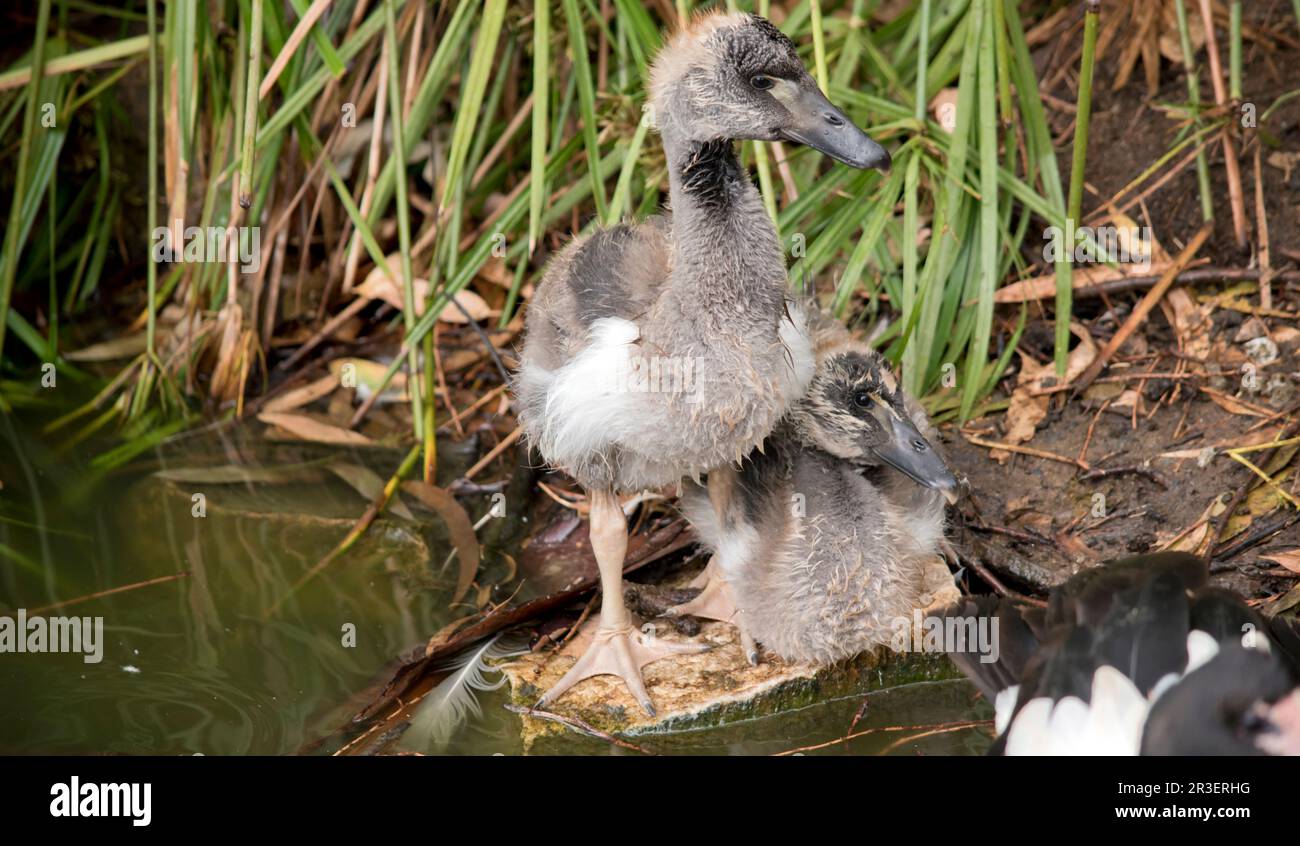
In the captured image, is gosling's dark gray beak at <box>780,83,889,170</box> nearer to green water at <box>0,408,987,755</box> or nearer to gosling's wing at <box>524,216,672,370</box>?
gosling's wing at <box>524,216,672,370</box>

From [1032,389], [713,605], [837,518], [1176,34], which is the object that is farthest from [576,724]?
[1176,34]

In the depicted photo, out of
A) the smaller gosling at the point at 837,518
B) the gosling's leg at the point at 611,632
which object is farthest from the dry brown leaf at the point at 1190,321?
the gosling's leg at the point at 611,632

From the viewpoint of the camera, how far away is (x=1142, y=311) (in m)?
3.69

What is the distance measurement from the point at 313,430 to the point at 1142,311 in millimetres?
2443

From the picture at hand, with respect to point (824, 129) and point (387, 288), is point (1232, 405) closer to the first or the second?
point (824, 129)

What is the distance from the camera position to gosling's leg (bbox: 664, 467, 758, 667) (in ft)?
10.3

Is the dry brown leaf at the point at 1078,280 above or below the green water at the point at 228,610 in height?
above

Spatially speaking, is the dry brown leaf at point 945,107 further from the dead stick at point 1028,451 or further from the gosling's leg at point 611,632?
the gosling's leg at point 611,632

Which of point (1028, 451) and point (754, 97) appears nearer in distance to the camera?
point (754, 97)

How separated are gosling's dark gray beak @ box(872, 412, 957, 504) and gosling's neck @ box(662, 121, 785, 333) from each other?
401mm

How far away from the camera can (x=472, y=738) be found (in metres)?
2.93

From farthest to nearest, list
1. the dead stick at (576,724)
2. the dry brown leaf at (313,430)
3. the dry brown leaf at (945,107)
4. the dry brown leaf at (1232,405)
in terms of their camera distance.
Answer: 1. the dry brown leaf at (313,430)
2. the dry brown leaf at (945,107)
3. the dry brown leaf at (1232,405)
4. the dead stick at (576,724)

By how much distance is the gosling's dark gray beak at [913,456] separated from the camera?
9.64 ft
